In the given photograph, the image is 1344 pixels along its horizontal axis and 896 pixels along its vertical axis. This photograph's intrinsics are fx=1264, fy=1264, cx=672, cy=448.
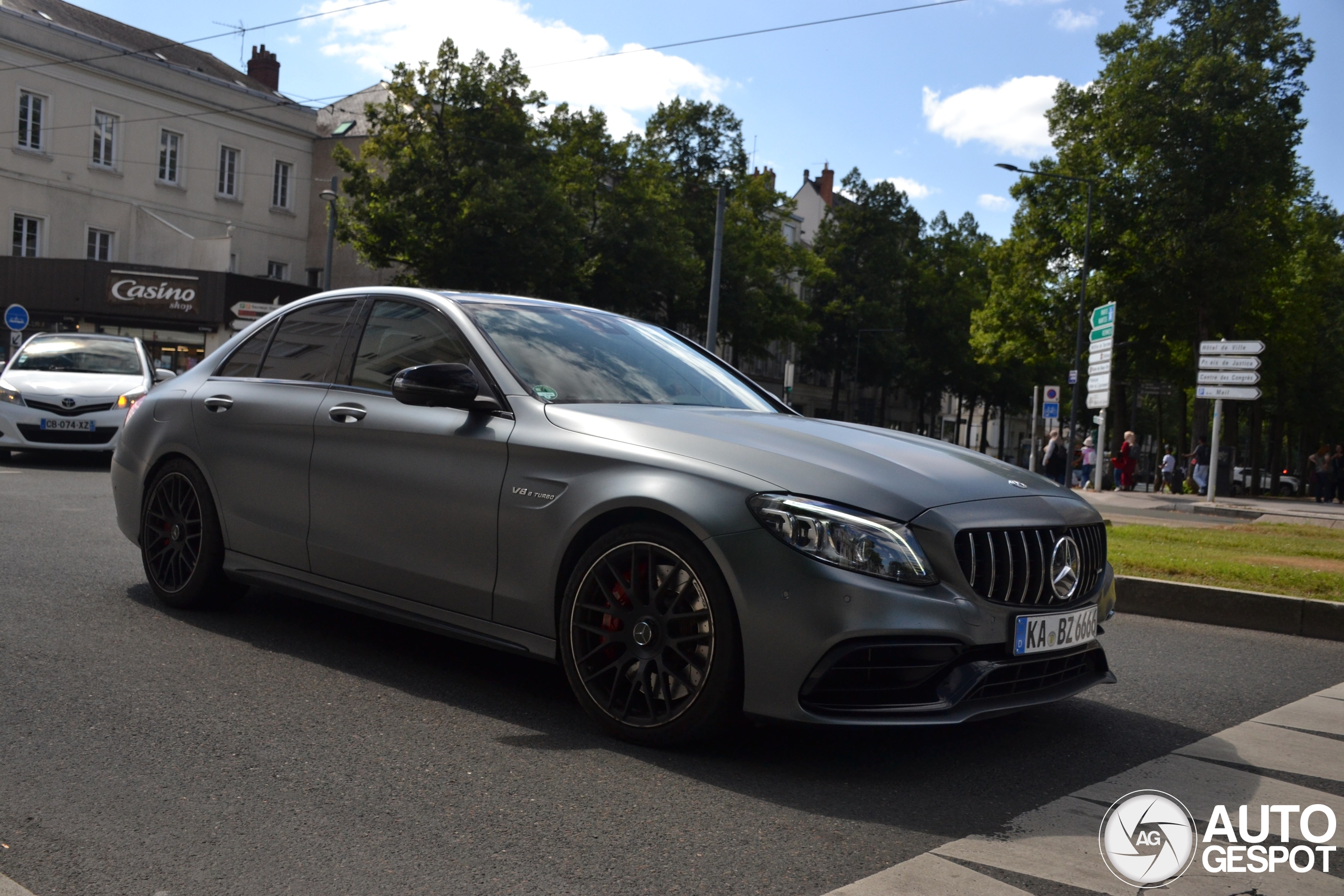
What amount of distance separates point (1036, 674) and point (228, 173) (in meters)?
47.8

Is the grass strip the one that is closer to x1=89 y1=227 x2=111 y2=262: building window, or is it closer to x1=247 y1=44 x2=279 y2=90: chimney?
x1=89 y1=227 x2=111 y2=262: building window

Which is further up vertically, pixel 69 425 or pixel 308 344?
pixel 308 344

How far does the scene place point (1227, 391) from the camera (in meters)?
25.3

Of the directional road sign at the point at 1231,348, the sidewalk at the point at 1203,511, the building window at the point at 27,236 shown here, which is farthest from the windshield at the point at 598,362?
the building window at the point at 27,236

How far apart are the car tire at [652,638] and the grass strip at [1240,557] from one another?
5880 millimetres

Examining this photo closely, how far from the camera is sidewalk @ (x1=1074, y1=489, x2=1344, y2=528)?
875 inches

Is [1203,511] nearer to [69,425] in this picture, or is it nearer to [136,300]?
[69,425]

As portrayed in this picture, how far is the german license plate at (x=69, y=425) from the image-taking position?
14.9m

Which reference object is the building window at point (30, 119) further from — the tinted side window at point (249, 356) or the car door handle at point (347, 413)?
the car door handle at point (347, 413)

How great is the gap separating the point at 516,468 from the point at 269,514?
1.57 metres

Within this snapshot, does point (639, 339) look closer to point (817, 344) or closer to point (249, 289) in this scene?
point (249, 289)

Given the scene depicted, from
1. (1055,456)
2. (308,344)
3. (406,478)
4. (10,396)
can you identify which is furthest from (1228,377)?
(406,478)

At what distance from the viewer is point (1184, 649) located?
7.05 metres

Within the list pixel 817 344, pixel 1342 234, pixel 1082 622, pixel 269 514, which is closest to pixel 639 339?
pixel 269 514
